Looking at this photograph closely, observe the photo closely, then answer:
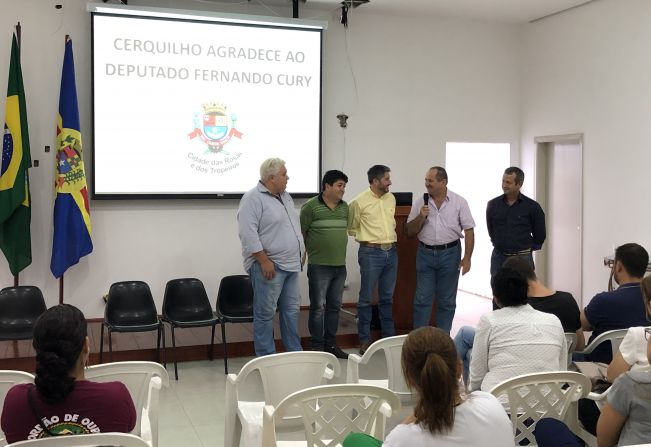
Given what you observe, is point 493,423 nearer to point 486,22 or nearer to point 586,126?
point 586,126

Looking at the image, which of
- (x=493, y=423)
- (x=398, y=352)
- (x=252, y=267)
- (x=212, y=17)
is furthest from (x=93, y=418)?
(x=212, y=17)

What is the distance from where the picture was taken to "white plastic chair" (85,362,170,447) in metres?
3.12

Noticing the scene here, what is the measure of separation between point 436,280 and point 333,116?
2383 millimetres

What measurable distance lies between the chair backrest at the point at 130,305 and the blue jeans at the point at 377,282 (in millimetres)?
1727

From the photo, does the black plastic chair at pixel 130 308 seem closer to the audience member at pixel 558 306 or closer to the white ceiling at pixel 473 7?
the audience member at pixel 558 306

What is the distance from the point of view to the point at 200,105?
23.2 feet

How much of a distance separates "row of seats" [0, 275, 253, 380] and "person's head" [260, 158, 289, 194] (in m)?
1.22

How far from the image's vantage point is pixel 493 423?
213cm

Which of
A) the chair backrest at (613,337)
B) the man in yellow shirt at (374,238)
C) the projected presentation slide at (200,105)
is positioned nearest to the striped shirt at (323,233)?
the man in yellow shirt at (374,238)

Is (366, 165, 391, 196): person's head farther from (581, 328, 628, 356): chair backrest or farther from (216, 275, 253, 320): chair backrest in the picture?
(581, 328, 628, 356): chair backrest

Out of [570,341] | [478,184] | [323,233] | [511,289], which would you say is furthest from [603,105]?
[511,289]

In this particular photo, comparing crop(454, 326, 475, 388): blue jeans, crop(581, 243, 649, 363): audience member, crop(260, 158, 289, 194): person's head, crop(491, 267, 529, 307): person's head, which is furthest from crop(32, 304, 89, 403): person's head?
crop(260, 158, 289, 194): person's head

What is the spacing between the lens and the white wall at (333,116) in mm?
6668

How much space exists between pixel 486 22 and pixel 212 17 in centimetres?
332
